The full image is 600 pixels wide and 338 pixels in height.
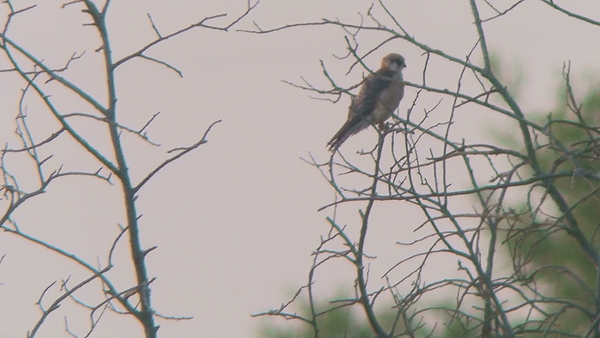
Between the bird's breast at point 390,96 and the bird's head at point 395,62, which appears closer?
the bird's breast at point 390,96

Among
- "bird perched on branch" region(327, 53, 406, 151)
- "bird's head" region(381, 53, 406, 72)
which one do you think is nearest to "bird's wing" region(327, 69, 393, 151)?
"bird perched on branch" region(327, 53, 406, 151)

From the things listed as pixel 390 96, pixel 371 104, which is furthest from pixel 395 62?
pixel 371 104

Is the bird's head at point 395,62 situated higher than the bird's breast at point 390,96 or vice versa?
the bird's head at point 395,62

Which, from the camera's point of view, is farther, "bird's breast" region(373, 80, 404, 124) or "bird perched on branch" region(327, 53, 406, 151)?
"bird's breast" region(373, 80, 404, 124)

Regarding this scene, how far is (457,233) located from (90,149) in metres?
1.48

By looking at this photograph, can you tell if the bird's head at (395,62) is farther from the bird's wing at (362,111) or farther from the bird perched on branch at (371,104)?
the bird's wing at (362,111)

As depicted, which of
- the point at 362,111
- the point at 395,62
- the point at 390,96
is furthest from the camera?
the point at 395,62

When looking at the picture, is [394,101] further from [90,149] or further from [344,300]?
[90,149]

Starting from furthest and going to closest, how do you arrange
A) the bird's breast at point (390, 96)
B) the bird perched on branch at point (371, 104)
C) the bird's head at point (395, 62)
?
the bird's head at point (395, 62) → the bird's breast at point (390, 96) → the bird perched on branch at point (371, 104)

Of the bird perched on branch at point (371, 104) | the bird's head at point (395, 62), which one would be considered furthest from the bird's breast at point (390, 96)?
the bird's head at point (395, 62)

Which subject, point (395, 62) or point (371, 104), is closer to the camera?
point (371, 104)

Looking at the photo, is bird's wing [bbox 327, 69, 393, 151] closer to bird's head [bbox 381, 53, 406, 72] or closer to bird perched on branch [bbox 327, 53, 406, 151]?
bird perched on branch [bbox 327, 53, 406, 151]

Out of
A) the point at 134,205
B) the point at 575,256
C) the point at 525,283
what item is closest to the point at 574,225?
the point at 525,283

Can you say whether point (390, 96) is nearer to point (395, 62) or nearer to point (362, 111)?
point (362, 111)
